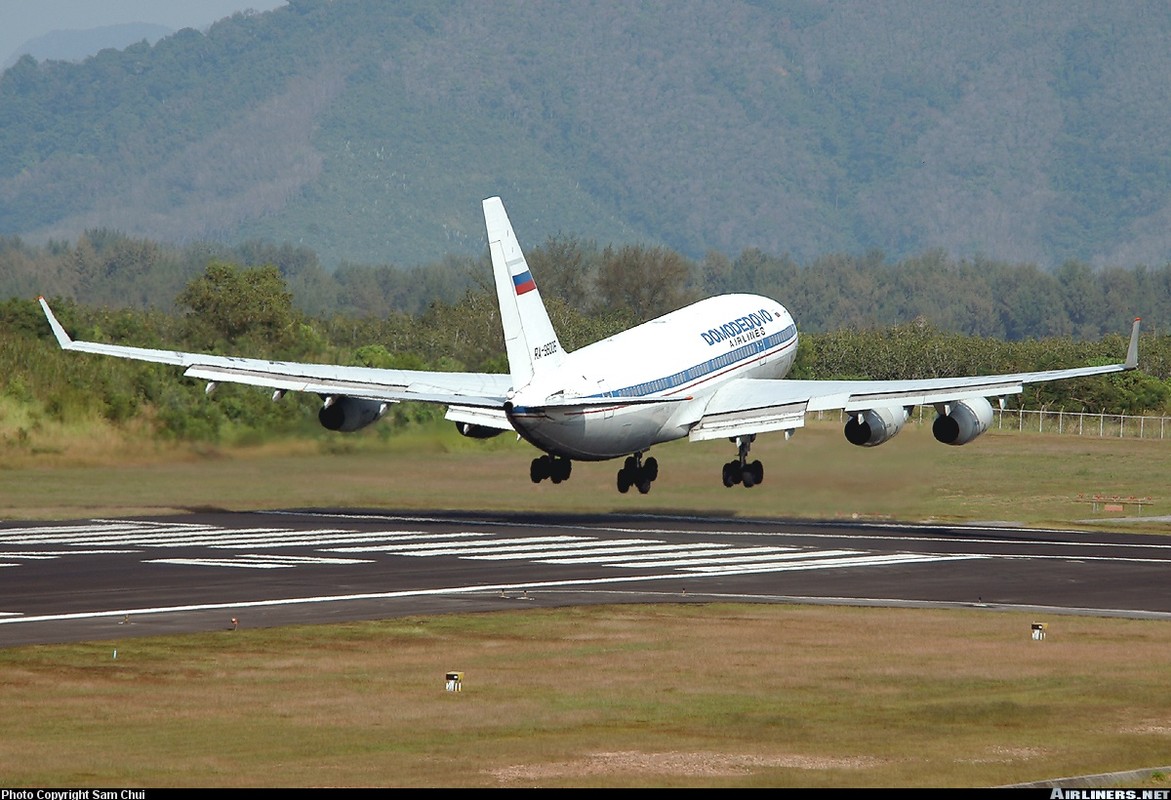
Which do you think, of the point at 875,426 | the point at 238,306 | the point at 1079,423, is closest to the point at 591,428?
the point at 875,426

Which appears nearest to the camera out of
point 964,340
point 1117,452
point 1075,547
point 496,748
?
point 496,748

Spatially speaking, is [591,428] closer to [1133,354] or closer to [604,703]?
[1133,354]

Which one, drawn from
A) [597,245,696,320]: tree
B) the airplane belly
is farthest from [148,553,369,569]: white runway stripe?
[597,245,696,320]: tree

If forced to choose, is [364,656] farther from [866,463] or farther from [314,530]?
[866,463]

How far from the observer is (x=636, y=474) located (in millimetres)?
67125

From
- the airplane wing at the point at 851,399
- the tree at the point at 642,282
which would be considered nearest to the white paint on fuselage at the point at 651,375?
the airplane wing at the point at 851,399

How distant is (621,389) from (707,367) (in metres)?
8.01

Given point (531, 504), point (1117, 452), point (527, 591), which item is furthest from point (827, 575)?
point (1117, 452)

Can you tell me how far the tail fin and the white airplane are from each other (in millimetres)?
42

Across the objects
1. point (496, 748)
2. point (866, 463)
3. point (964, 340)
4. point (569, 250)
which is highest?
point (569, 250)

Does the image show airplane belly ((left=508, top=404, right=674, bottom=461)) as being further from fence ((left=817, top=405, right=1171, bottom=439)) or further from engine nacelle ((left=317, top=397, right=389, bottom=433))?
fence ((left=817, top=405, right=1171, bottom=439))

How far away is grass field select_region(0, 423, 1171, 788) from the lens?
2539 cm

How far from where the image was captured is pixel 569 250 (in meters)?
190

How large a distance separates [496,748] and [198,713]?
5.62 m
